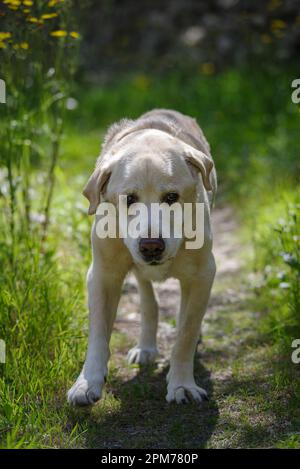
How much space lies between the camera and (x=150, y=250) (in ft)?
11.8

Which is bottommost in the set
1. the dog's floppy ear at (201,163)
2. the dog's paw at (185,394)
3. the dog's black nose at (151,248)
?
the dog's paw at (185,394)

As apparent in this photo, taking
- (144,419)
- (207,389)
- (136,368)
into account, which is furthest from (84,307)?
(144,419)

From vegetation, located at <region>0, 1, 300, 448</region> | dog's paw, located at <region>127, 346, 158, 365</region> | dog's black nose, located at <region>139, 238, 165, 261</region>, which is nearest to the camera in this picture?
dog's black nose, located at <region>139, 238, 165, 261</region>

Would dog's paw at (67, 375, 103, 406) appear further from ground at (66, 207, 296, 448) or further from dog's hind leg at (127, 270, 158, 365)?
dog's hind leg at (127, 270, 158, 365)

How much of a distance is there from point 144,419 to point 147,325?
3.22ft

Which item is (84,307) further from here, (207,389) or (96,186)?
(96,186)

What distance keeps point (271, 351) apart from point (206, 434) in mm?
1101

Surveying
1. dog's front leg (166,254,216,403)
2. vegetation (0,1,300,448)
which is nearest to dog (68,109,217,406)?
dog's front leg (166,254,216,403)

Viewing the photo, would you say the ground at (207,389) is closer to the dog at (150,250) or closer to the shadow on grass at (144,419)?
the shadow on grass at (144,419)

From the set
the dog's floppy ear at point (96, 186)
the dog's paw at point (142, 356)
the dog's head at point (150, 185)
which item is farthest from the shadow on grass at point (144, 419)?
the dog's floppy ear at point (96, 186)

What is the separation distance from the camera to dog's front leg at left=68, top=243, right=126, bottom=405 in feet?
12.4

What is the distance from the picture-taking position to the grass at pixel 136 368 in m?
3.63

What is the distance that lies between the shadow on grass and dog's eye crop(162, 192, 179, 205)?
106cm

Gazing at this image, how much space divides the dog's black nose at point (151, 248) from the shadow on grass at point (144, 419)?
32.7 inches
